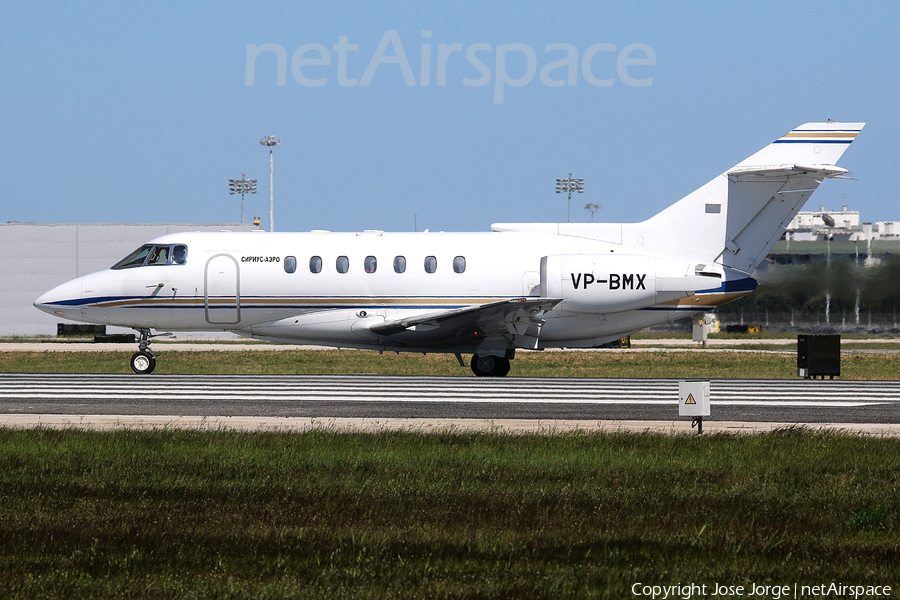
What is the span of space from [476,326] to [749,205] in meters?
7.59

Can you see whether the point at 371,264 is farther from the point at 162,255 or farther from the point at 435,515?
the point at 435,515

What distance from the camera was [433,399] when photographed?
16844 millimetres

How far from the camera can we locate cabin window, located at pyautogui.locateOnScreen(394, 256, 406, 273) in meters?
23.0

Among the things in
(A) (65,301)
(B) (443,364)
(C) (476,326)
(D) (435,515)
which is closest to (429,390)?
(C) (476,326)

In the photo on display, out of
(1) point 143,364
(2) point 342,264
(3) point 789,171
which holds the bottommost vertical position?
(1) point 143,364

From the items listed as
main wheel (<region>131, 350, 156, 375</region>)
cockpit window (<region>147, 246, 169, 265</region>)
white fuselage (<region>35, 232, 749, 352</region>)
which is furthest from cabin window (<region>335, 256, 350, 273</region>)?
main wheel (<region>131, 350, 156, 375</region>)

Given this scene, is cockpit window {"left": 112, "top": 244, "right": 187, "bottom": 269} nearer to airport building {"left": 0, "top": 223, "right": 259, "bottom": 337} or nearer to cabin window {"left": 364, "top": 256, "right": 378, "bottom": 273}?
cabin window {"left": 364, "top": 256, "right": 378, "bottom": 273}

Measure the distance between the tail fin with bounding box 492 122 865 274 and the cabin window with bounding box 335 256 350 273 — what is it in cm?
487

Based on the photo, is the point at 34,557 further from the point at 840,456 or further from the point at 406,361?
the point at 406,361

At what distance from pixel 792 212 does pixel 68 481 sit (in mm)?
19150

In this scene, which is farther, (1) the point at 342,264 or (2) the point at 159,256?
(2) the point at 159,256

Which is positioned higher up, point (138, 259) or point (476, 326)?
point (138, 259)

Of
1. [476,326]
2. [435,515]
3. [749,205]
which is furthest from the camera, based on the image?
[749,205]

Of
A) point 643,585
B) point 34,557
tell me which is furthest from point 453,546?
point 34,557
